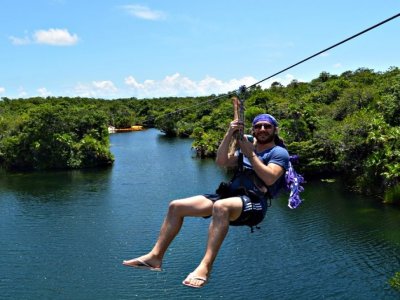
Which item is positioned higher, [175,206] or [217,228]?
[175,206]

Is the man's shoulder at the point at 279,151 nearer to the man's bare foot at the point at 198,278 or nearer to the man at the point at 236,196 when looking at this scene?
the man at the point at 236,196

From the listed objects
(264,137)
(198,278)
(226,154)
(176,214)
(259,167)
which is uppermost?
(264,137)

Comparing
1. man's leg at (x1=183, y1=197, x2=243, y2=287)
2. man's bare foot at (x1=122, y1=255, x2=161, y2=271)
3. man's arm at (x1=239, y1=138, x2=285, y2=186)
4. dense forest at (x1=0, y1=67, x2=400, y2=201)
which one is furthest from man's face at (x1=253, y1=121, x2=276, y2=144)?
dense forest at (x1=0, y1=67, x2=400, y2=201)

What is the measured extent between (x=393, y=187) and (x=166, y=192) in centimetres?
1726

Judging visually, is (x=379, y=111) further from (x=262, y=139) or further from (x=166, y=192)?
(x=262, y=139)

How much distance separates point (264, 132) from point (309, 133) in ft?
126

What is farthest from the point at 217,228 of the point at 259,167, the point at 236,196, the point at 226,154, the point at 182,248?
the point at 182,248

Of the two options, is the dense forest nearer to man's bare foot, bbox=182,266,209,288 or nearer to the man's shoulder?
the man's shoulder

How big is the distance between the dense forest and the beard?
18191 mm

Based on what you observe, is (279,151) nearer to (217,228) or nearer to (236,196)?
(236,196)

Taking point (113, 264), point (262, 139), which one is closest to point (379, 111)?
point (113, 264)

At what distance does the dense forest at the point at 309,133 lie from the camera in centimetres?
3487

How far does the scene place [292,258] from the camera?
24281 millimetres

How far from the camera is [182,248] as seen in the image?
2589 centimetres
